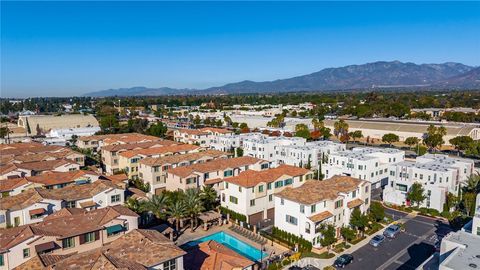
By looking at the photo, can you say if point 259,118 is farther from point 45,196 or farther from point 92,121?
point 45,196

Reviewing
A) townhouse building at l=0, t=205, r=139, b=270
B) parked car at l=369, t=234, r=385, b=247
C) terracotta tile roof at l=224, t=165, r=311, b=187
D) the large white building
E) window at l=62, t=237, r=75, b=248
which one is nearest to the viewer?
townhouse building at l=0, t=205, r=139, b=270

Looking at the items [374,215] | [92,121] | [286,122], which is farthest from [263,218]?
[92,121]

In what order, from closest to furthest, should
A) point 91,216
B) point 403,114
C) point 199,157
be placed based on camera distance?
1. point 91,216
2. point 199,157
3. point 403,114

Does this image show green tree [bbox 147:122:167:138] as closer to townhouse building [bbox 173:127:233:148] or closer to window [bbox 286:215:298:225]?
townhouse building [bbox 173:127:233:148]

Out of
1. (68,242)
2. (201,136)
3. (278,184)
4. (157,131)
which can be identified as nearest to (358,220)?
(278,184)

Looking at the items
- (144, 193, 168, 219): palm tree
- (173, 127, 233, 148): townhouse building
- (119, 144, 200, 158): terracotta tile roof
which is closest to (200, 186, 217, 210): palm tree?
(144, 193, 168, 219): palm tree
